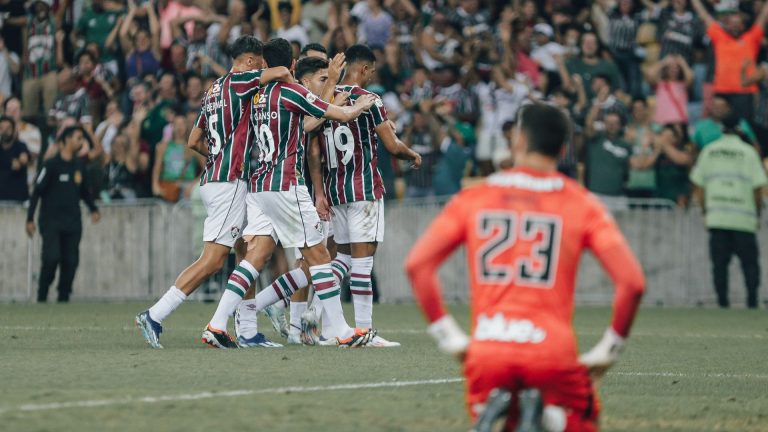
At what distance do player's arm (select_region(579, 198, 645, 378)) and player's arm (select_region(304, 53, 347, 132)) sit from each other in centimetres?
628

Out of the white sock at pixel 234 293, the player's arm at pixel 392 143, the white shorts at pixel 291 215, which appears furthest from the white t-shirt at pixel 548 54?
the white sock at pixel 234 293

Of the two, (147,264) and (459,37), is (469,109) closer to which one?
(459,37)

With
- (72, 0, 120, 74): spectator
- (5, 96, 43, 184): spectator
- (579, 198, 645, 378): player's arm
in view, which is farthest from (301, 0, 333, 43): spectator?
(579, 198, 645, 378): player's arm

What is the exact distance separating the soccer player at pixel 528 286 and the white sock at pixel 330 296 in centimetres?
597

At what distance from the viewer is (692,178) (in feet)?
65.0

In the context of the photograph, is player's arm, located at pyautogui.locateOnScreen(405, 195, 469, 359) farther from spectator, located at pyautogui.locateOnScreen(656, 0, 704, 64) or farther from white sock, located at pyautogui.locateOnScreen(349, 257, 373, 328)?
spectator, located at pyautogui.locateOnScreen(656, 0, 704, 64)

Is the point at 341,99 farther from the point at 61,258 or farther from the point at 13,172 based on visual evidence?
the point at 13,172

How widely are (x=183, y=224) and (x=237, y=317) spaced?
9348mm

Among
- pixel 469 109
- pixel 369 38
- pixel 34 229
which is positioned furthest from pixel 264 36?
pixel 34 229

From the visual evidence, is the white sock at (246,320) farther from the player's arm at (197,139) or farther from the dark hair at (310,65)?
the dark hair at (310,65)

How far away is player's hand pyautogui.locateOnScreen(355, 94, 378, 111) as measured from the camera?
11297 mm

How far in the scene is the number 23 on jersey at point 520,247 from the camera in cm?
545

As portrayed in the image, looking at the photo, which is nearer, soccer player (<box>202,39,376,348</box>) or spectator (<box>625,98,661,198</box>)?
soccer player (<box>202,39,376,348</box>)

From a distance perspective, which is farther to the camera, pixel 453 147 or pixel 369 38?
pixel 369 38
